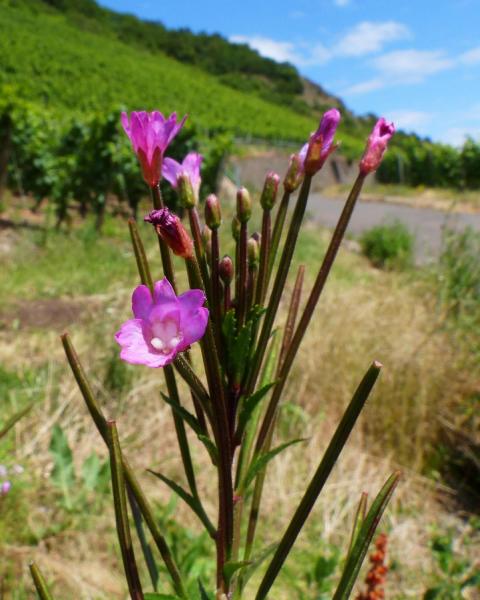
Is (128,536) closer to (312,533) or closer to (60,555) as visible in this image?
(60,555)

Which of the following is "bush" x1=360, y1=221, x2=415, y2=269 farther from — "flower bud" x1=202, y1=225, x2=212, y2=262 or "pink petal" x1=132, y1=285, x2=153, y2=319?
"pink petal" x1=132, y1=285, x2=153, y2=319

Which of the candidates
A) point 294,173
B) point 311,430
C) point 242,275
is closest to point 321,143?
point 294,173

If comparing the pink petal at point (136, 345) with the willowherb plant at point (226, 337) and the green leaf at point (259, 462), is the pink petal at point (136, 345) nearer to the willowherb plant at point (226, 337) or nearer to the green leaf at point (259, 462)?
the willowherb plant at point (226, 337)

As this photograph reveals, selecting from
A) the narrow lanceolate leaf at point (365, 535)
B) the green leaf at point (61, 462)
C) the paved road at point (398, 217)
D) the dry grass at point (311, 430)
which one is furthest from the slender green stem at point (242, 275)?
the paved road at point (398, 217)

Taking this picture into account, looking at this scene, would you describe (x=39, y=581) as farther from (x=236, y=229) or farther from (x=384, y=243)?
(x=384, y=243)

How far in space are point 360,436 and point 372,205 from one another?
1703 cm

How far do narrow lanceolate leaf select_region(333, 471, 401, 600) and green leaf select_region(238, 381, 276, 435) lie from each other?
154 mm

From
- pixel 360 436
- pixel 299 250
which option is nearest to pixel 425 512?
pixel 360 436

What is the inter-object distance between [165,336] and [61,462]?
5.87 feet

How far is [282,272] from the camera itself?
2.03ft

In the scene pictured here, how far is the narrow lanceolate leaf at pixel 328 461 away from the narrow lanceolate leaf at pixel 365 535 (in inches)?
2.3

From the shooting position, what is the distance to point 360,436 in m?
3.08

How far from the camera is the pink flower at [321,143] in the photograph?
63 cm

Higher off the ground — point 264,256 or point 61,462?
point 264,256
